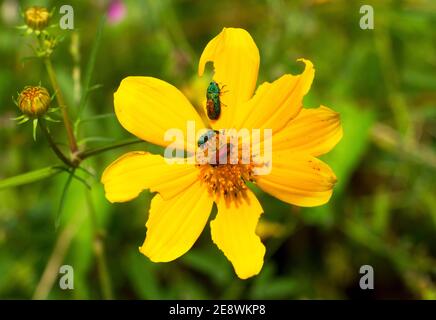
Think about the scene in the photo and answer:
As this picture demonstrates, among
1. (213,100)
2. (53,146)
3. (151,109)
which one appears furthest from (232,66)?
(53,146)

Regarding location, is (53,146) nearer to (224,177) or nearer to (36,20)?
(36,20)

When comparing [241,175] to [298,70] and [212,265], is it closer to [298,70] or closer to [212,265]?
[212,265]

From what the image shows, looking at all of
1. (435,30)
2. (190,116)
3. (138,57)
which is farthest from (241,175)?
(435,30)

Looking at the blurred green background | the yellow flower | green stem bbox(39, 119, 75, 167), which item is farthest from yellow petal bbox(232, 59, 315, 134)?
the blurred green background

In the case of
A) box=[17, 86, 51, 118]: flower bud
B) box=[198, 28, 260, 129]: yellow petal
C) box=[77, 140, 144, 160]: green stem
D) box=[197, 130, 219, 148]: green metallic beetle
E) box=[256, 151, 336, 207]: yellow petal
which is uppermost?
box=[198, 28, 260, 129]: yellow petal

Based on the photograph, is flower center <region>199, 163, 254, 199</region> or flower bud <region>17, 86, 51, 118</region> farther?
flower center <region>199, 163, 254, 199</region>

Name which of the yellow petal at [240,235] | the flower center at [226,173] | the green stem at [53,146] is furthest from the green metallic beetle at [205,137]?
the green stem at [53,146]

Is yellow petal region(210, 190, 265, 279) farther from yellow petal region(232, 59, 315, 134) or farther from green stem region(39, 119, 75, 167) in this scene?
green stem region(39, 119, 75, 167)
